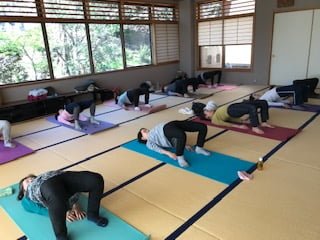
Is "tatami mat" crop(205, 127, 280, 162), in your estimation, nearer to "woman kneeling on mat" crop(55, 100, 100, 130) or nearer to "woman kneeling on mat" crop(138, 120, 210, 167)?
"woman kneeling on mat" crop(138, 120, 210, 167)

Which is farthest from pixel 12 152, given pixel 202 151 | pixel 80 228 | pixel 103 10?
pixel 103 10

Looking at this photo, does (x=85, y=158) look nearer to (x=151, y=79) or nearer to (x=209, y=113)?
(x=209, y=113)

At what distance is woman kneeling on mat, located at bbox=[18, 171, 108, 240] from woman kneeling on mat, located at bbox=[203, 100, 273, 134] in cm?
249

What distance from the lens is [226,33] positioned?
25.9 feet

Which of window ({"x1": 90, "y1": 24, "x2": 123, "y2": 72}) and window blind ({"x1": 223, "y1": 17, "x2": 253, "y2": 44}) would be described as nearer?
window ({"x1": 90, "y1": 24, "x2": 123, "y2": 72})

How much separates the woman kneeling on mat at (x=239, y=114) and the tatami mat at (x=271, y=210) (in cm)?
117

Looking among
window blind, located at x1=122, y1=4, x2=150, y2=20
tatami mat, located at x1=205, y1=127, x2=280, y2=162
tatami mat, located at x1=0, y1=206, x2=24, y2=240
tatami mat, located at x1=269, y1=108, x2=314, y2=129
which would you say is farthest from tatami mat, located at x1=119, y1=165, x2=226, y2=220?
window blind, located at x1=122, y1=4, x2=150, y2=20

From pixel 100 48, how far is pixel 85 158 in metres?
4.21

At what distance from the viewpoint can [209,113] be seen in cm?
430

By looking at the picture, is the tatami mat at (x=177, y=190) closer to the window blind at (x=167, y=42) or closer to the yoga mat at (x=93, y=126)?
the yoga mat at (x=93, y=126)

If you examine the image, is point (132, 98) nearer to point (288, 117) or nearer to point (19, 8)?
point (19, 8)

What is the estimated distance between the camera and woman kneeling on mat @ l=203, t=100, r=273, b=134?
379 cm

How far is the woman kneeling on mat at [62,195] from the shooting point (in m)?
1.84

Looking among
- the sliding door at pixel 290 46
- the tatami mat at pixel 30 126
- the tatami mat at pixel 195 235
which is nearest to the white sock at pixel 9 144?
the tatami mat at pixel 30 126
